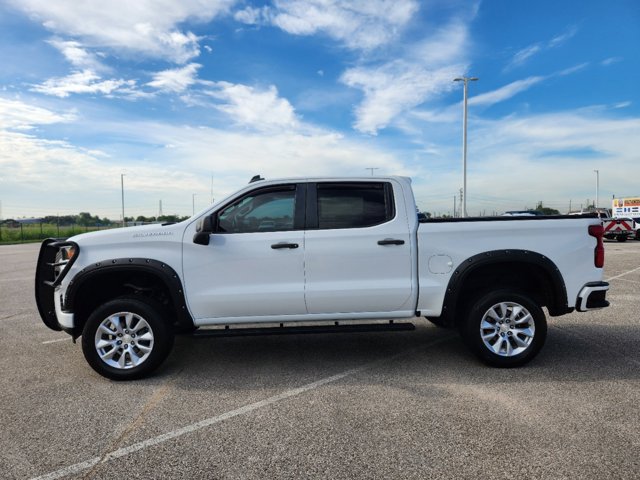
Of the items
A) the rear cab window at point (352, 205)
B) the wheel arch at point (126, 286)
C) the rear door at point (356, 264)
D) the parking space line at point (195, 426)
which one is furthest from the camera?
the rear cab window at point (352, 205)

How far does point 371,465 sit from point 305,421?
2.48 ft

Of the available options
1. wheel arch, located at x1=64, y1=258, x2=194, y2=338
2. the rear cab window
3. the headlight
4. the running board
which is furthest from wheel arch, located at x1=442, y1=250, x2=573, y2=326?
the headlight

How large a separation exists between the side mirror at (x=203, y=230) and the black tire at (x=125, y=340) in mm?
813

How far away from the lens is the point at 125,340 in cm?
454

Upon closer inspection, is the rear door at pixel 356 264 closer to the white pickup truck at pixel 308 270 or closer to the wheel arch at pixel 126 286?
the white pickup truck at pixel 308 270

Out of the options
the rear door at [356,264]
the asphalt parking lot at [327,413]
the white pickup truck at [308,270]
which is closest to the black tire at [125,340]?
the white pickup truck at [308,270]

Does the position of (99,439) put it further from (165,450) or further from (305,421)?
(305,421)

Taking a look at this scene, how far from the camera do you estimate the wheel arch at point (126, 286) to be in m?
4.55

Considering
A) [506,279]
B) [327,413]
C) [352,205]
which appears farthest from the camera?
[506,279]

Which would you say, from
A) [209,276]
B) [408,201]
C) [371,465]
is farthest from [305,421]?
[408,201]

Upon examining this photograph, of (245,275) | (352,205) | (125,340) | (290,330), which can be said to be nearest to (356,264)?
(352,205)

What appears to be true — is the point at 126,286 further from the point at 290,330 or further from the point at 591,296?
the point at 591,296

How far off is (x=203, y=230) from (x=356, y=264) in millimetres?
1505

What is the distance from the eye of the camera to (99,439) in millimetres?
3350
